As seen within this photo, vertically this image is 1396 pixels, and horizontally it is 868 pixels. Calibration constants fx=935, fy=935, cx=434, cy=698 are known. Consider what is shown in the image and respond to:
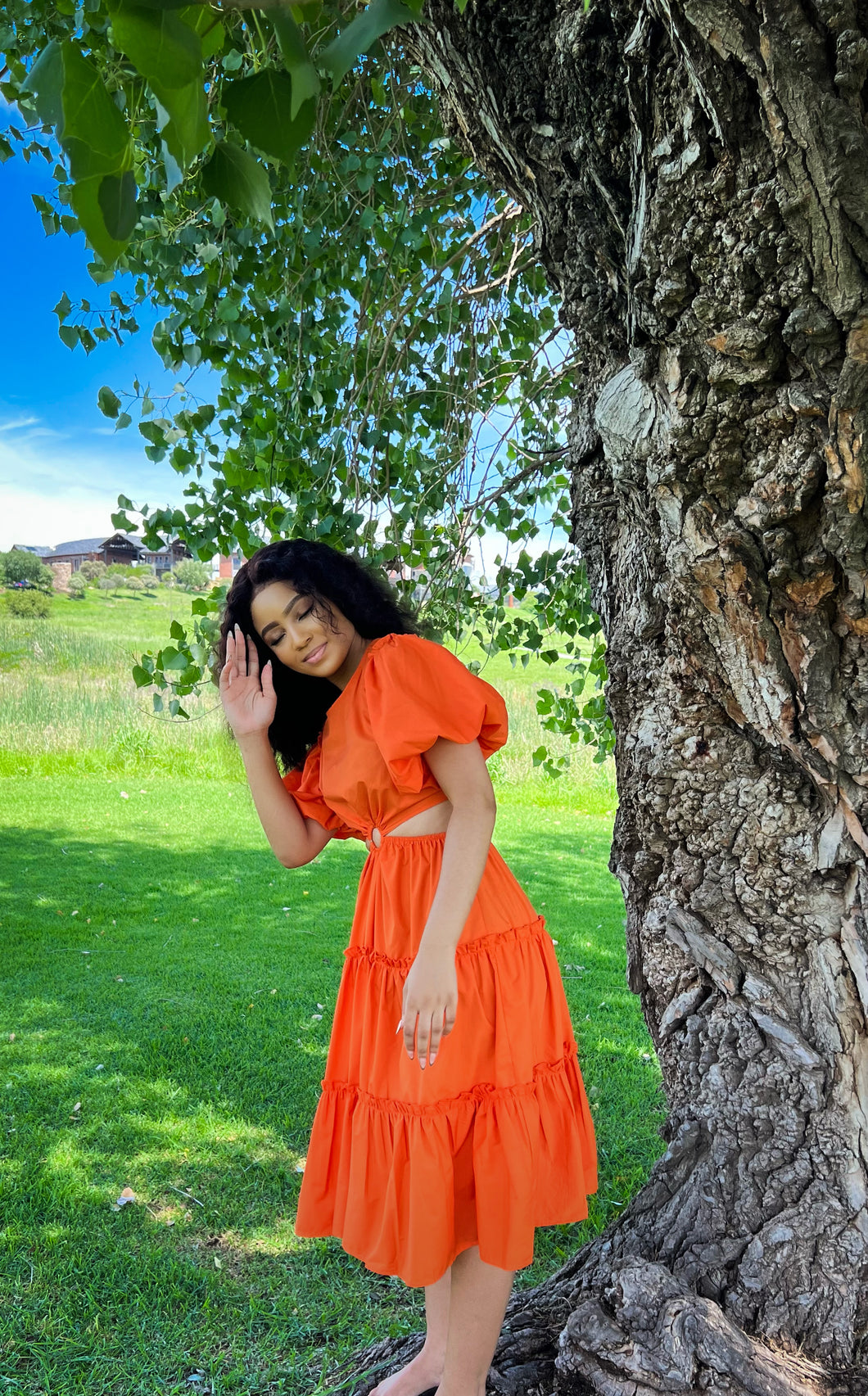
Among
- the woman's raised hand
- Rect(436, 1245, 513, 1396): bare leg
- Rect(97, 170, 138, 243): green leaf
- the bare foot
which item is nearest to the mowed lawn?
the bare foot

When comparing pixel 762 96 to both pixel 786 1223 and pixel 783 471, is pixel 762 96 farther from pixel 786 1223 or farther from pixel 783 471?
pixel 786 1223

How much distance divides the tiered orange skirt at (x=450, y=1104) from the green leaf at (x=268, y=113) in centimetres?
129

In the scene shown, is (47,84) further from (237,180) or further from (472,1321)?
(472,1321)

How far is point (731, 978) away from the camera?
1.68m

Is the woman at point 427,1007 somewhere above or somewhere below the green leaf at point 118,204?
below

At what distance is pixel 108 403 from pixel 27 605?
15.1 m

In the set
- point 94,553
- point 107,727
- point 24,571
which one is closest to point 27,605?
point 24,571

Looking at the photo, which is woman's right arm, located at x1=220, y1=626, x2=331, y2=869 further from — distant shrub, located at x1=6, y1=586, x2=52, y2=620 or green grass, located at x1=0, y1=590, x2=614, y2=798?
distant shrub, located at x1=6, y1=586, x2=52, y2=620

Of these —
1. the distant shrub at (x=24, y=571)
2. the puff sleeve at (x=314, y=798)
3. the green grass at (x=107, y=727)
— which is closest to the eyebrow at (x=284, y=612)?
the puff sleeve at (x=314, y=798)

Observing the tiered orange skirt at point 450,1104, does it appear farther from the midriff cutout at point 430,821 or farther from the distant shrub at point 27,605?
the distant shrub at point 27,605

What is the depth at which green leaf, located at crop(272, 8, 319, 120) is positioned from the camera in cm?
55

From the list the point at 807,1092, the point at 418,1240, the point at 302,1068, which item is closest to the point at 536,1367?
the point at 418,1240

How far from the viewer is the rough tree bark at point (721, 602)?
A: 117cm

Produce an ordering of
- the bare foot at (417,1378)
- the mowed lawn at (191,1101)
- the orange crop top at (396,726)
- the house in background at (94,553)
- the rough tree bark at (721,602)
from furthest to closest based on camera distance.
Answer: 1. the house in background at (94,553)
2. the mowed lawn at (191,1101)
3. the bare foot at (417,1378)
4. the orange crop top at (396,726)
5. the rough tree bark at (721,602)
